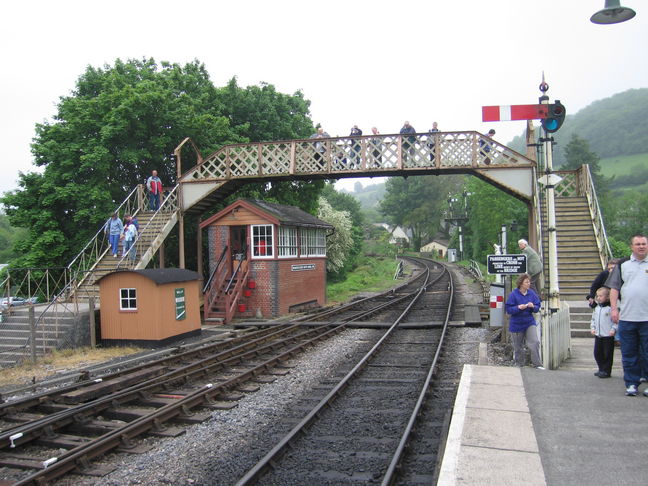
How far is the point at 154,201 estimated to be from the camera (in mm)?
18281

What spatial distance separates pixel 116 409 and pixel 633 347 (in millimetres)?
6591

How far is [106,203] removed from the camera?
19.4m

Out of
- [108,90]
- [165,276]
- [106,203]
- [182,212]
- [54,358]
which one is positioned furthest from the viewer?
[108,90]

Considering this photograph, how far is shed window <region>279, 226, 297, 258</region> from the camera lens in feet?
62.2

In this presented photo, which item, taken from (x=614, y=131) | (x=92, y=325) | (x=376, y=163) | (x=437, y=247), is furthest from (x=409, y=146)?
(x=614, y=131)

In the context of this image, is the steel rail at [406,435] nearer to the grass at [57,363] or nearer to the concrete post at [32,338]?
the grass at [57,363]

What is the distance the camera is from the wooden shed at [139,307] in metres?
12.8

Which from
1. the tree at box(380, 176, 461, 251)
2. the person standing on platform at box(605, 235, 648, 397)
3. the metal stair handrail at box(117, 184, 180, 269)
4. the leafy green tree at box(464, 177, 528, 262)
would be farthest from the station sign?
the tree at box(380, 176, 461, 251)

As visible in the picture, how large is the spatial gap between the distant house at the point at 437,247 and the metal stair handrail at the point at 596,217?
6919 cm

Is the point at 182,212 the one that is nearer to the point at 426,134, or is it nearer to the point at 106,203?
the point at 106,203

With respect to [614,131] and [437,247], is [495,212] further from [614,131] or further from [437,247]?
[614,131]

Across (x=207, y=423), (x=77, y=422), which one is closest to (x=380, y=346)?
(x=207, y=423)

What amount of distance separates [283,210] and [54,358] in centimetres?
1137

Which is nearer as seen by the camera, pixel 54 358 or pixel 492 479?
pixel 492 479
